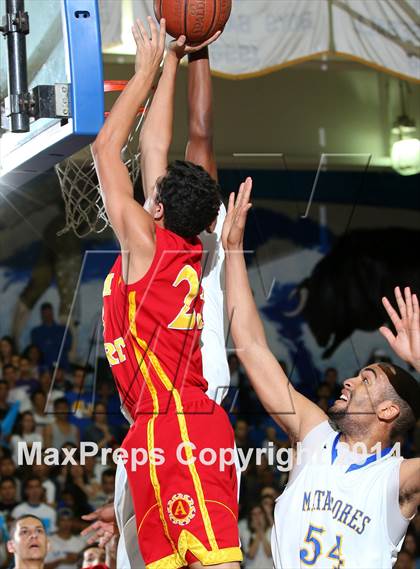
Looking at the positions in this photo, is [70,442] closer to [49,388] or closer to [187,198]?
[49,388]

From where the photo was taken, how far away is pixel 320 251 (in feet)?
34.6

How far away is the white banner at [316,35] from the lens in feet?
22.7

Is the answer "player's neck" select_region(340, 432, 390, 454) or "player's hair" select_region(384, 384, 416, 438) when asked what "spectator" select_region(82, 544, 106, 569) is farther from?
"player's hair" select_region(384, 384, 416, 438)

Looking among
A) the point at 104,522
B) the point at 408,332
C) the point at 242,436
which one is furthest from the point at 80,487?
→ the point at 408,332

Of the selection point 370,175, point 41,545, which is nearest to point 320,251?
point 370,175

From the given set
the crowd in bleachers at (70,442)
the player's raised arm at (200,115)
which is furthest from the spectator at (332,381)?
the player's raised arm at (200,115)

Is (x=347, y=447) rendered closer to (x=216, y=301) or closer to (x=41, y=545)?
(x=216, y=301)

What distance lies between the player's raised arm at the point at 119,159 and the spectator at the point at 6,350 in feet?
18.7

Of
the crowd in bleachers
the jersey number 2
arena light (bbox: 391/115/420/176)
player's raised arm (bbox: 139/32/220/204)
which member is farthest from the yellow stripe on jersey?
arena light (bbox: 391/115/420/176)

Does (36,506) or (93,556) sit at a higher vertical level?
(93,556)

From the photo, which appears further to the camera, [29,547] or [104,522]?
[29,547]

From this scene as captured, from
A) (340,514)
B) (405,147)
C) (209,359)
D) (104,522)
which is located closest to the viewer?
(340,514)

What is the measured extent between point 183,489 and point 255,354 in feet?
1.97

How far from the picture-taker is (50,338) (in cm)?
957
